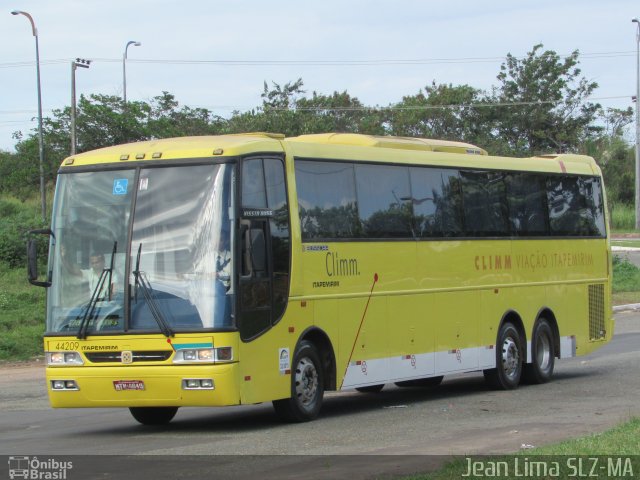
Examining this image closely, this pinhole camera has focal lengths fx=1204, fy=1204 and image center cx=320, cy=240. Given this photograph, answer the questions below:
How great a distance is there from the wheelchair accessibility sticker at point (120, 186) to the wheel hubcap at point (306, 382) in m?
2.89

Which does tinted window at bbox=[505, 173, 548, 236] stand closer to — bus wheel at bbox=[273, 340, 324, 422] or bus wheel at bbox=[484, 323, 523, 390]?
bus wheel at bbox=[484, 323, 523, 390]

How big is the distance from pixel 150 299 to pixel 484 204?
698 centimetres

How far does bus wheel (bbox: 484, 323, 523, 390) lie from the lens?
1858 centimetres

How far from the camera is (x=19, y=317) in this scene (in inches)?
1084

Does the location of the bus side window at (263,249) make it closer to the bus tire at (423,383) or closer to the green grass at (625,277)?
the bus tire at (423,383)

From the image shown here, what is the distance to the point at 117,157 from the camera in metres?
14.1

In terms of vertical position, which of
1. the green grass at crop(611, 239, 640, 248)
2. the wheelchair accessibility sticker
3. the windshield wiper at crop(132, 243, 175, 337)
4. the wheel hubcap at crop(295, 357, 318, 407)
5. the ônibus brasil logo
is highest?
the wheelchair accessibility sticker

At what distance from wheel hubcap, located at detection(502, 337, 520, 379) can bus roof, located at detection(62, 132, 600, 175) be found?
280 cm

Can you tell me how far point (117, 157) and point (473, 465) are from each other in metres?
6.29

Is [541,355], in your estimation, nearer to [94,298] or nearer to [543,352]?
[543,352]

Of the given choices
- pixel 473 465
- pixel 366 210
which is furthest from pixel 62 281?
pixel 473 465

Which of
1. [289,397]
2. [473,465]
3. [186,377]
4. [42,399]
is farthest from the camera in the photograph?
[42,399]

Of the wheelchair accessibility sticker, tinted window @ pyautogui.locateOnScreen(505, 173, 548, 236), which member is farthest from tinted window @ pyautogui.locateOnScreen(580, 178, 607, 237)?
the wheelchair accessibility sticker

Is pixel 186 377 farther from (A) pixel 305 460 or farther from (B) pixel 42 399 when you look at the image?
(B) pixel 42 399
